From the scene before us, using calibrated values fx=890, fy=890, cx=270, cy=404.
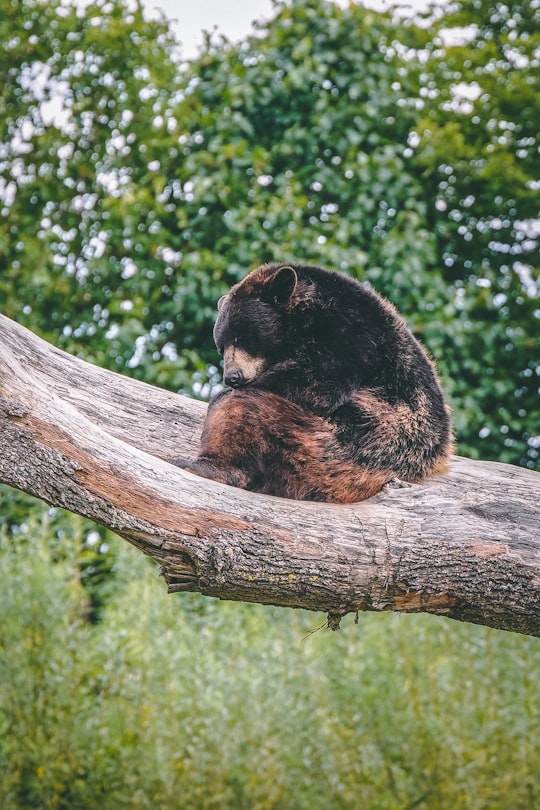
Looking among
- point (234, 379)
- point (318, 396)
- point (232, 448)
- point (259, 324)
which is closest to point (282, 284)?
point (259, 324)

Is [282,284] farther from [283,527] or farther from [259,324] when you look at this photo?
[283,527]

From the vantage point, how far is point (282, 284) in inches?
173

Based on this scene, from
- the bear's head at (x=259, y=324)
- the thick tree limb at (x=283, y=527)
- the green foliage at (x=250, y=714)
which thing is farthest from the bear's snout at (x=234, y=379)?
the green foliage at (x=250, y=714)

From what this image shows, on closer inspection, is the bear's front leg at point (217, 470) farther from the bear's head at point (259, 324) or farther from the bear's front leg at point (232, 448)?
the bear's head at point (259, 324)

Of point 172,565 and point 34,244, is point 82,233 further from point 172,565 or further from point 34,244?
point 172,565

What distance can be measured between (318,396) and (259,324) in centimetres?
58

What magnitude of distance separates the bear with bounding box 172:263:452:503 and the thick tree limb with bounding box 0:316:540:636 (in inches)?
7.3

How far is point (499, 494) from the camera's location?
3959 mm

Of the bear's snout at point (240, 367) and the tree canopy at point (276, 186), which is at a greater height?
the tree canopy at point (276, 186)

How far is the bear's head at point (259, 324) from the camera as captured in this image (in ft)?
14.2

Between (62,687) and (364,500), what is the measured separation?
9.66ft

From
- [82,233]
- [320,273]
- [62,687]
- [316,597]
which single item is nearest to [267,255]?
[82,233]

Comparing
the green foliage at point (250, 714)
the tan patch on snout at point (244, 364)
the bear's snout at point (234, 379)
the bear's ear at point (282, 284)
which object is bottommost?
the green foliage at point (250, 714)

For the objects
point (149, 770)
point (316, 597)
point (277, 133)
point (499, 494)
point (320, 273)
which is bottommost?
point (149, 770)
